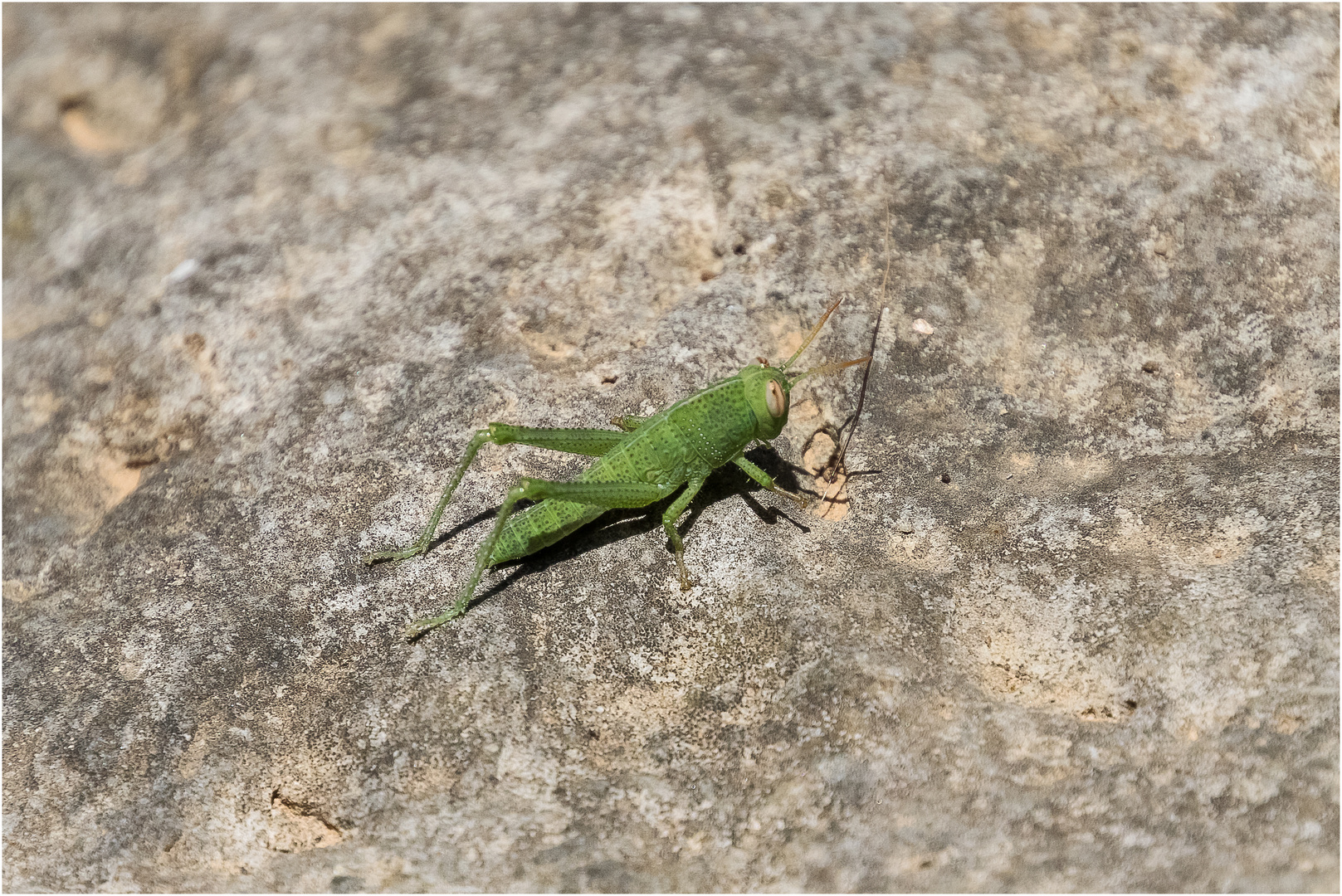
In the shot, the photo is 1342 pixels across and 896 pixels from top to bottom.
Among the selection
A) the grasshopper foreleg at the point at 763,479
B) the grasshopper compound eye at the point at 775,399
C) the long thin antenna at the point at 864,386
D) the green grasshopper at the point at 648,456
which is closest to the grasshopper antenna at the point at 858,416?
the long thin antenna at the point at 864,386

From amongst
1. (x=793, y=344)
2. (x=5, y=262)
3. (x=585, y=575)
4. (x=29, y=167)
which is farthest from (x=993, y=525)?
(x=29, y=167)

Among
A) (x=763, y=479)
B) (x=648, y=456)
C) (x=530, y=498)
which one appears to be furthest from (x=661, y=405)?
(x=530, y=498)

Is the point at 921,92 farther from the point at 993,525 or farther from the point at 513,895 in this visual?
the point at 513,895

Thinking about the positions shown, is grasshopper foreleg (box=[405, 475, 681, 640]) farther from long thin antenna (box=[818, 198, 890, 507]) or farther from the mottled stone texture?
long thin antenna (box=[818, 198, 890, 507])

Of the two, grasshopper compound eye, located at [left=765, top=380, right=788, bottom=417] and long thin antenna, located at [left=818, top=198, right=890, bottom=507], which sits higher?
grasshopper compound eye, located at [left=765, top=380, right=788, bottom=417]

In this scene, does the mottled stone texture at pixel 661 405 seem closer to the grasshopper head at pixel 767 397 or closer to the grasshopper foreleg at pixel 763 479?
the grasshopper foreleg at pixel 763 479

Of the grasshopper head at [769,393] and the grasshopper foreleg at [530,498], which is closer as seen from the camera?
the grasshopper foreleg at [530,498]

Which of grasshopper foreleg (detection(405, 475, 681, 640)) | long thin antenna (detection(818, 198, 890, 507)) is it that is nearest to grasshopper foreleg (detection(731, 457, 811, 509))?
long thin antenna (detection(818, 198, 890, 507))
